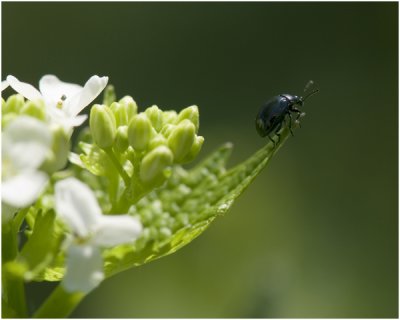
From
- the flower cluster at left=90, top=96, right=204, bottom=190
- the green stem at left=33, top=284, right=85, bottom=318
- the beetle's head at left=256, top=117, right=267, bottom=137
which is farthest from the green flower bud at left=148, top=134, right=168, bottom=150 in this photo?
the beetle's head at left=256, top=117, right=267, bottom=137

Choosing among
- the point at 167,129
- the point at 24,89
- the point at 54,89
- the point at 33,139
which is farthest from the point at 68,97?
the point at 33,139

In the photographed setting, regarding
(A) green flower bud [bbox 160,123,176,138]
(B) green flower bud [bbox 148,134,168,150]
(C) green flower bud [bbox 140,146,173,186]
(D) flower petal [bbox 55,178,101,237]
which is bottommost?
(D) flower petal [bbox 55,178,101,237]

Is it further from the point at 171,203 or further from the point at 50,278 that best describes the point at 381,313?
the point at 50,278

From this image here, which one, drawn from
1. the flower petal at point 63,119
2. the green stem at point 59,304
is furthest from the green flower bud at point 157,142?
the green stem at point 59,304

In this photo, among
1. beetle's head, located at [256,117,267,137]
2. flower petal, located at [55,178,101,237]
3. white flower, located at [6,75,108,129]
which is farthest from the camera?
beetle's head, located at [256,117,267,137]

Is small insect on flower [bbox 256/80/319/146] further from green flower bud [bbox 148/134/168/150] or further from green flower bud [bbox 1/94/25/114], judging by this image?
green flower bud [bbox 1/94/25/114]

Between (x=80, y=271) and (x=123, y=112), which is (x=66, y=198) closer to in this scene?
(x=80, y=271)
